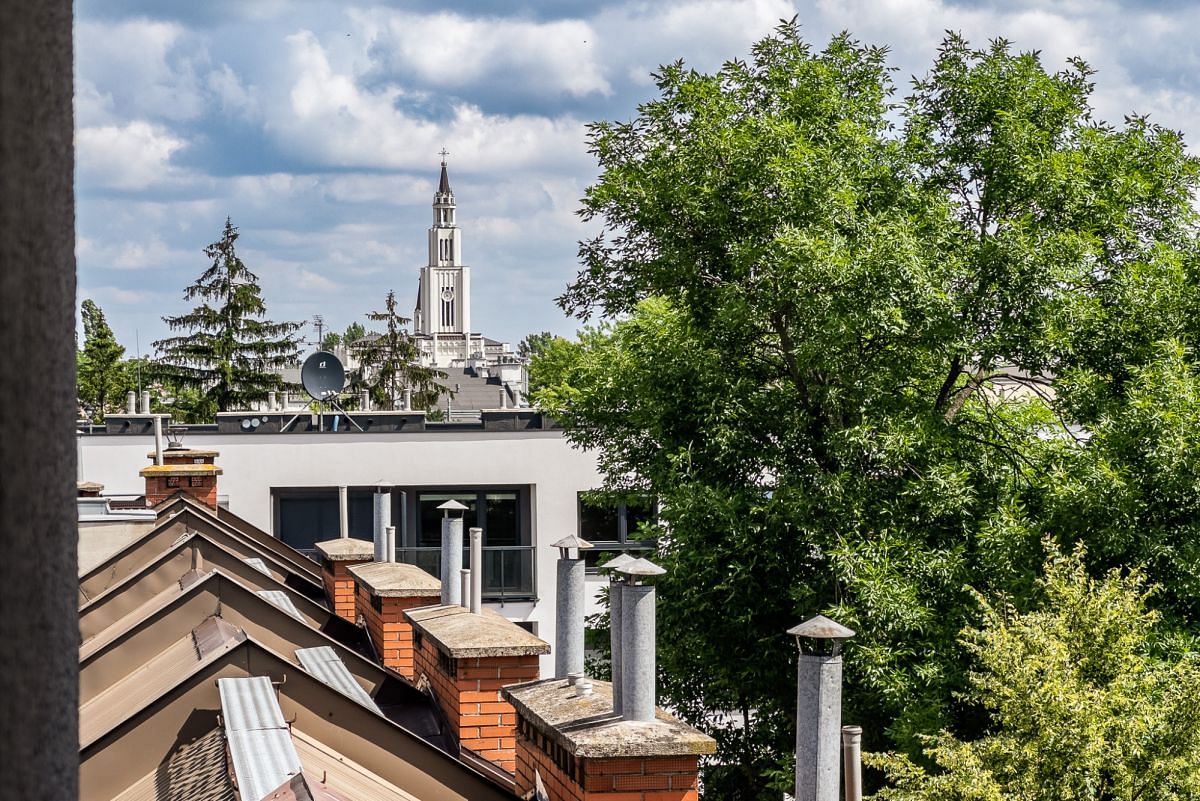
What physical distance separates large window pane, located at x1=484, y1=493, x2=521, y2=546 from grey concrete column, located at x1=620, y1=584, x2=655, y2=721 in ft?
79.9

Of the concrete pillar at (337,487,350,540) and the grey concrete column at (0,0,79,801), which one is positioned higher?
the grey concrete column at (0,0,79,801)

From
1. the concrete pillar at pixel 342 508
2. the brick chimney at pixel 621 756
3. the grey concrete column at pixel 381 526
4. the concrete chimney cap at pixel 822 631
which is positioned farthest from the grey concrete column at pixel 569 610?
the concrete pillar at pixel 342 508

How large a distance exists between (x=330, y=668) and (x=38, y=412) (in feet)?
18.5

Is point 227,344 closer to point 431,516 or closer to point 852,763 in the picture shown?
point 431,516

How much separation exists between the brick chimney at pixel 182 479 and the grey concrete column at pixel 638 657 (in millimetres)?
9804

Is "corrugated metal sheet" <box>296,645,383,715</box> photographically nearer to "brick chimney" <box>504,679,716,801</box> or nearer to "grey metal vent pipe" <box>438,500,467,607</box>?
"brick chimney" <box>504,679,716,801</box>

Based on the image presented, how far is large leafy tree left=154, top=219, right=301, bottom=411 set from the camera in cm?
5694

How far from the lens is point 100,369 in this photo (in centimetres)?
6994

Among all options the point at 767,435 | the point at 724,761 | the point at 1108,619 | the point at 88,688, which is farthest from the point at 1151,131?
the point at 88,688

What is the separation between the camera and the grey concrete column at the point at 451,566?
27.6 feet

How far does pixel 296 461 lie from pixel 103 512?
1712 cm

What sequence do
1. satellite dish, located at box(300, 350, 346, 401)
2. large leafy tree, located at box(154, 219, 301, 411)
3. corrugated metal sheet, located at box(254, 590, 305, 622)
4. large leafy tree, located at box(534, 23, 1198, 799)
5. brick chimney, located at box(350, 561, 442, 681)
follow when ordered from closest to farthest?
corrugated metal sheet, located at box(254, 590, 305, 622) < brick chimney, located at box(350, 561, 442, 681) < large leafy tree, located at box(534, 23, 1198, 799) < satellite dish, located at box(300, 350, 346, 401) < large leafy tree, located at box(154, 219, 301, 411)

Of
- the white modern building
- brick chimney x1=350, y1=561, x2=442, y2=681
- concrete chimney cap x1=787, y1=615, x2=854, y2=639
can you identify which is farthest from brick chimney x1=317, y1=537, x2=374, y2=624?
the white modern building

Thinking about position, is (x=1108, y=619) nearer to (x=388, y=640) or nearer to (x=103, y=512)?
(x=388, y=640)
